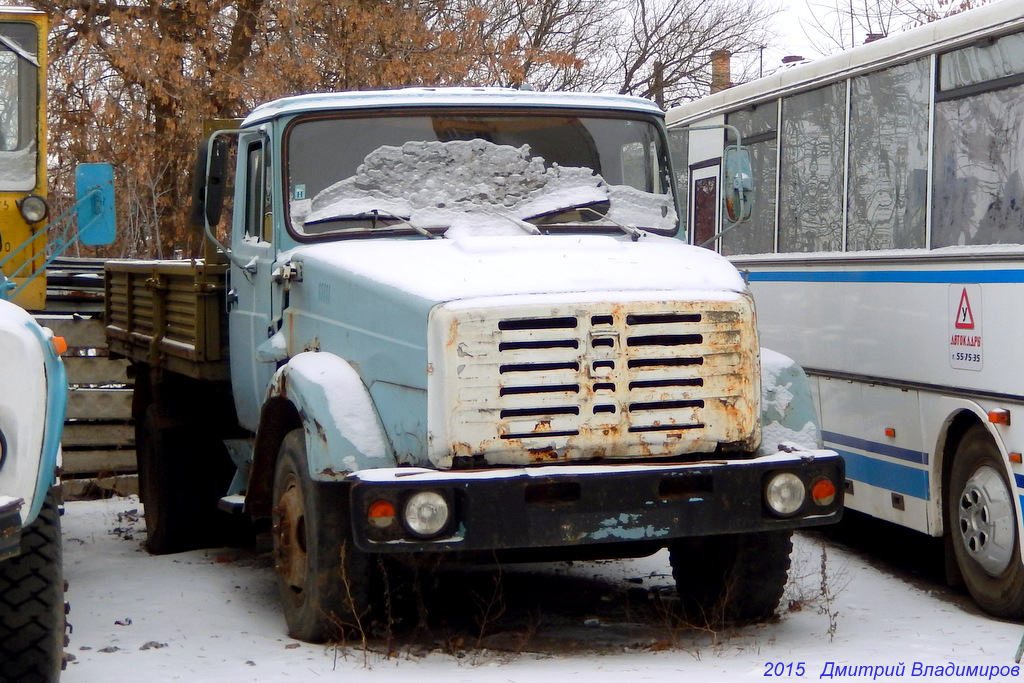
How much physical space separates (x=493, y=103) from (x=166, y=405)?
3.29 meters

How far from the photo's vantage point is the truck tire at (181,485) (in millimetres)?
9156

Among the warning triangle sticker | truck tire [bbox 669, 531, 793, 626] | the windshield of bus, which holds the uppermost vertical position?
the windshield of bus

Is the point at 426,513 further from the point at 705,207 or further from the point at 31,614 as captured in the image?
the point at 705,207

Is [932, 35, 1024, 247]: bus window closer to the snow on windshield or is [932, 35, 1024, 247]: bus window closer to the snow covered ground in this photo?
the snow on windshield

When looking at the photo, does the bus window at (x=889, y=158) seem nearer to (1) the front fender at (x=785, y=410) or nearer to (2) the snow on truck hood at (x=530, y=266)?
(1) the front fender at (x=785, y=410)

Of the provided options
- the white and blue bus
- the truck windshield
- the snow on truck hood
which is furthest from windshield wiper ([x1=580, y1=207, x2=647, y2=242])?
the white and blue bus

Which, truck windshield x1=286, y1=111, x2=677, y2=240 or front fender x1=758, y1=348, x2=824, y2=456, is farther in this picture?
truck windshield x1=286, y1=111, x2=677, y2=240

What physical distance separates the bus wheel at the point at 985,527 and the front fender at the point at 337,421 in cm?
306

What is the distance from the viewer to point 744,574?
6.63 m

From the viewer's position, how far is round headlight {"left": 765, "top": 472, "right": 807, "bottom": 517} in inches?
233

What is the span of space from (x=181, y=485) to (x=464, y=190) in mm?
3258

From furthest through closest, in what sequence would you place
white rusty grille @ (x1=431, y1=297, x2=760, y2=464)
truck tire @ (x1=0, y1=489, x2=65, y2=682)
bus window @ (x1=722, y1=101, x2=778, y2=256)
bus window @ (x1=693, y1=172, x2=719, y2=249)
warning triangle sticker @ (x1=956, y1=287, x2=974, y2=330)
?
bus window @ (x1=693, y1=172, x2=719, y2=249) < bus window @ (x1=722, y1=101, x2=778, y2=256) < warning triangle sticker @ (x1=956, y1=287, x2=974, y2=330) < white rusty grille @ (x1=431, y1=297, x2=760, y2=464) < truck tire @ (x1=0, y1=489, x2=65, y2=682)

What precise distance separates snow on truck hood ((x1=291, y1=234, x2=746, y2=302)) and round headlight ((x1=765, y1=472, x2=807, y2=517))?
768mm

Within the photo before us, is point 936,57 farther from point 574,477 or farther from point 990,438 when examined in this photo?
point 574,477
